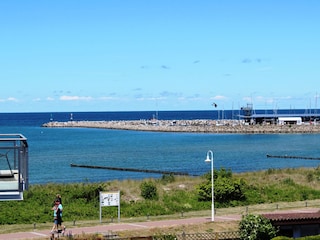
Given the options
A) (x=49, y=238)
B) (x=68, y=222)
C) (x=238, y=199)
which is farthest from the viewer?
(x=238, y=199)

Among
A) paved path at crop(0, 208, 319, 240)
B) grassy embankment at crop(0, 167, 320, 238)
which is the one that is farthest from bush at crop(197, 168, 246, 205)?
paved path at crop(0, 208, 319, 240)

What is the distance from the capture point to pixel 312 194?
3488cm

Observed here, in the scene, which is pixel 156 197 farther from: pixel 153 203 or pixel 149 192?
pixel 153 203

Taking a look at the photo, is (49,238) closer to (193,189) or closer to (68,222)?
(68,222)

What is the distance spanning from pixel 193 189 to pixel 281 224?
1409cm

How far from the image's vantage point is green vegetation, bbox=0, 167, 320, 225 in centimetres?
2920

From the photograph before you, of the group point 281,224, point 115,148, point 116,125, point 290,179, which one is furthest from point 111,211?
point 116,125

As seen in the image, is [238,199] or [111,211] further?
[238,199]

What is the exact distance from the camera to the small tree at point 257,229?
2086 cm

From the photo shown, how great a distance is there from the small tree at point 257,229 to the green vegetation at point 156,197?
29.7 feet

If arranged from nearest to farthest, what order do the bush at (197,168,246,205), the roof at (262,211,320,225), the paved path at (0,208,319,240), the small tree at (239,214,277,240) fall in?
1. the small tree at (239,214,277,240)
2. the roof at (262,211,320,225)
3. the paved path at (0,208,319,240)
4. the bush at (197,168,246,205)

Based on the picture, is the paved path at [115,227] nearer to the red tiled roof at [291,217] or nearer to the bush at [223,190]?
the red tiled roof at [291,217]

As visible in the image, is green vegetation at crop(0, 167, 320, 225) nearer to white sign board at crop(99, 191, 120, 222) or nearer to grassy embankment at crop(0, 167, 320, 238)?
grassy embankment at crop(0, 167, 320, 238)

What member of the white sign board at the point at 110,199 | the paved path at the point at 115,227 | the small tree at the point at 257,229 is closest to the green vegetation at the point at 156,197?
the white sign board at the point at 110,199
